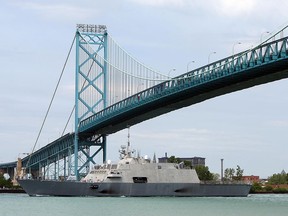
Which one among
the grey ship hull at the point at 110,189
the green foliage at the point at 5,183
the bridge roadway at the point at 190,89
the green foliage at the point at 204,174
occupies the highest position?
the bridge roadway at the point at 190,89

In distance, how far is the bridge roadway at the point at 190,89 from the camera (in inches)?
2207

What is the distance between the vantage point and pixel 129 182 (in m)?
68.5

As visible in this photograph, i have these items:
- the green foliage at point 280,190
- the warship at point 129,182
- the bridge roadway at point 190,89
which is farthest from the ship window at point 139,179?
the green foliage at point 280,190

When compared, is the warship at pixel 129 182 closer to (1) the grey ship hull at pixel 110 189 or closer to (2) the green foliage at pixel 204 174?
(1) the grey ship hull at pixel 110 189

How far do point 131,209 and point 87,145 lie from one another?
118 feet

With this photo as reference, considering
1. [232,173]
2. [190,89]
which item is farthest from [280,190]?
→ [190,89]

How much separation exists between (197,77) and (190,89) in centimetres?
104

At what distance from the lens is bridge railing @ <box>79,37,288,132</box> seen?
180 ft

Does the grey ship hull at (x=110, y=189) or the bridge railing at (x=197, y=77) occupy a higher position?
the bridge railing at (x=197, y=77)

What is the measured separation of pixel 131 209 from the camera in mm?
49406

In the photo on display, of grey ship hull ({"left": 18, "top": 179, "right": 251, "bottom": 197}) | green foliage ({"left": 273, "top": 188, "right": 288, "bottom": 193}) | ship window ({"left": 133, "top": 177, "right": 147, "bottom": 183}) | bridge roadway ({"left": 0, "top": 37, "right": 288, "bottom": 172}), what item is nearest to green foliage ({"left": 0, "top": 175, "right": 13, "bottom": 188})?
bridge roadway ({"left": 0, "top": 37, "right": 288, "bottom": 172})

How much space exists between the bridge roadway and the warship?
4.76 m

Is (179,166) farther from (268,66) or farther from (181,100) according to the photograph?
(268,66)

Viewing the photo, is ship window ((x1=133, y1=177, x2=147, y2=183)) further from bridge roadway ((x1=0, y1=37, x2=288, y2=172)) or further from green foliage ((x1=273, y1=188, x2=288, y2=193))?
green foliage ((x1=273, y1=188, x2=288, y2=193))
